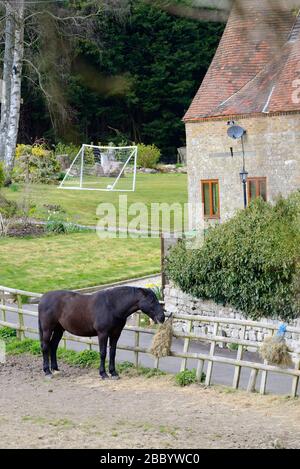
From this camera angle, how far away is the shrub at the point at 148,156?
44.6 metres

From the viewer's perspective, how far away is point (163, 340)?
12609 millimetres

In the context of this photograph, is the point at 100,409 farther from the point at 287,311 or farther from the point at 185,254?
the point at 185,254

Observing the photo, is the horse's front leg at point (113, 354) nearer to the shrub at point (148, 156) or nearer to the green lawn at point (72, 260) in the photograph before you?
the green lawn at point (72, 260)

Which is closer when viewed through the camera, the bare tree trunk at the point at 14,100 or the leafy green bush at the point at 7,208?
the leafy green bush at the point at 7,208

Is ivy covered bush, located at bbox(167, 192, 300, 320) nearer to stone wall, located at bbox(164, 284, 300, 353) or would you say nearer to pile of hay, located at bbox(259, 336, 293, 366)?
stone wall, located at bbox(164, 284, 300, 353)

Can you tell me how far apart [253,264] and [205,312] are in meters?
1.88

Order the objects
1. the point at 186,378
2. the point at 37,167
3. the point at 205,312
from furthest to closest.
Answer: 1. the point at 37,167
2. the point at 205,312
3. the point at 186,378

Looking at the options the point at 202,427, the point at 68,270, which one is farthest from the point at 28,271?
the point at 202,427

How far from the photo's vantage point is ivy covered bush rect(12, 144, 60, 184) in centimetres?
3644

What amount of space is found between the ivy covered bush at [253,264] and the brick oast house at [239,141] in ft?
15.8

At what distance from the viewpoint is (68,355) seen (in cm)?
1454

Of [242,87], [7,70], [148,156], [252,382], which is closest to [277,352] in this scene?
[252,382]
